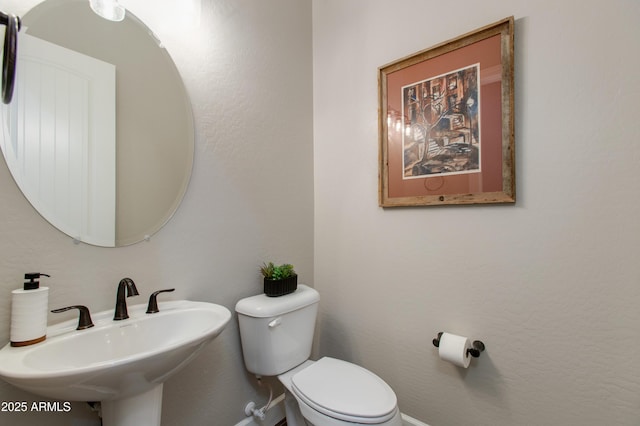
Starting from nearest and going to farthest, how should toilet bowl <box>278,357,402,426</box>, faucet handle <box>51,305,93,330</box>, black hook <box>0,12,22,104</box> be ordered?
black hook <box>0,12,22,104</box> < faucet handle <box>51,305,93,330</box> < toilet bowl <box>278,357,402,426</box>

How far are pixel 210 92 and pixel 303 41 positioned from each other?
2.62ft

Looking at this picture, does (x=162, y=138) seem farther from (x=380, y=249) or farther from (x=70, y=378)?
(x=380, y=249)

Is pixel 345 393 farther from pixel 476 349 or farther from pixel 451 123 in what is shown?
pixel 451 123

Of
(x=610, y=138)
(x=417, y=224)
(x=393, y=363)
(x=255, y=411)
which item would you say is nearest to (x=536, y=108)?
(x=610, y=138)

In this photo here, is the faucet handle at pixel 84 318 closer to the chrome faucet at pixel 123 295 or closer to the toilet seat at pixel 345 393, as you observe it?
the chrome faucet at pixel 123 295

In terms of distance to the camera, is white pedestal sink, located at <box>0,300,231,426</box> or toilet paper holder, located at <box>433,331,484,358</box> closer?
white pedestal sink, located at <box>0,300,231,426</box>

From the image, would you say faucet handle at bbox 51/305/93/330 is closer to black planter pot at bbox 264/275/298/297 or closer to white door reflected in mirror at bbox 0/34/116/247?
white door reflected in mirror at bbox 0/34/116/247

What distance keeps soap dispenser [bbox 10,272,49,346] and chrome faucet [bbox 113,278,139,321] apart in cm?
18

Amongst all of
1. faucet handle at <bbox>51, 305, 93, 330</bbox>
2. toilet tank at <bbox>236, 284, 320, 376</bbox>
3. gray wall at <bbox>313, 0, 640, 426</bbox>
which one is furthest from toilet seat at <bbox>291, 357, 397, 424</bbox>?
faucet handle at <bbox>51, 305, 93, 330</bbox>

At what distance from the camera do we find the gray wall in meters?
0.94

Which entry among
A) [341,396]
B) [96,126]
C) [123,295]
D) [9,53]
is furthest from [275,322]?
[9,53]

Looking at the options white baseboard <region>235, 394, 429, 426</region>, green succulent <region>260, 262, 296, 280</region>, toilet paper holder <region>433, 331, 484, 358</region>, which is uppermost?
green succulent <region>260, 262, 296, 280</region>

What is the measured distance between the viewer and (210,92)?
127 cm

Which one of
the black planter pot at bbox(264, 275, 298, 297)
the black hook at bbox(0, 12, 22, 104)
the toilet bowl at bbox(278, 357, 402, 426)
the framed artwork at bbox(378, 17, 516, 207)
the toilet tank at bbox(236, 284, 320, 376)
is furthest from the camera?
the black planter pot at bbox(264, 275, 298, 297)
